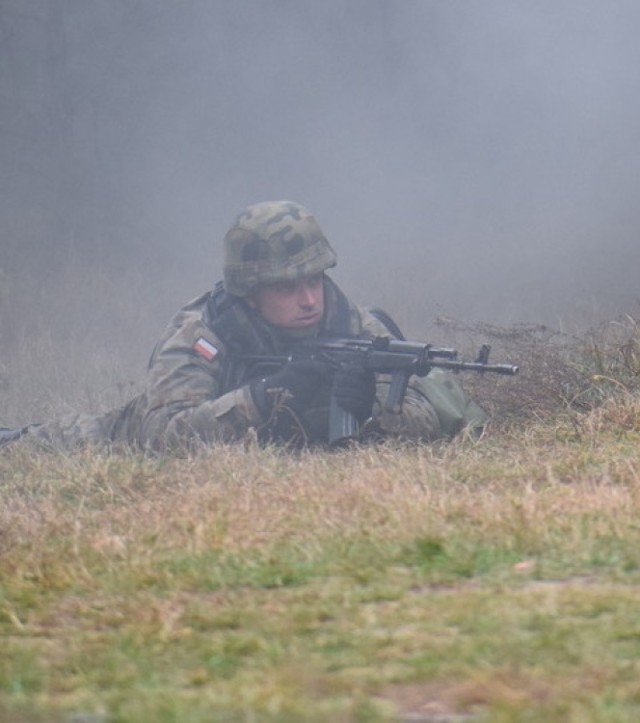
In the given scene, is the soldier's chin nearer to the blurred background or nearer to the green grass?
the green grass

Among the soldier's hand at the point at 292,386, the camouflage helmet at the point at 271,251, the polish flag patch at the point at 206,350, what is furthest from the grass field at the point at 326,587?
the camouflage helmet at the point at 271,251

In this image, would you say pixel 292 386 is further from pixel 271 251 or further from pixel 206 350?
pixel 271 251

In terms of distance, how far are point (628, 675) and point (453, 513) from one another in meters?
1.64

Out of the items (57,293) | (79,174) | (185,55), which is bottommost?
(57,293)

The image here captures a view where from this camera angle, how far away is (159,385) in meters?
7.59

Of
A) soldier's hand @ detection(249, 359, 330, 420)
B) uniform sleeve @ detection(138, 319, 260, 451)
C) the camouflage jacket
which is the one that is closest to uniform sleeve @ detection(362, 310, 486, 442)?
the camouflage jacket

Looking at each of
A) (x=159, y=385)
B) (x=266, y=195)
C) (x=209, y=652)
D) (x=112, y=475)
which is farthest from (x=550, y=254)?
(x=209, y=652)

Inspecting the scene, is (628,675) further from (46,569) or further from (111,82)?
(111,82)


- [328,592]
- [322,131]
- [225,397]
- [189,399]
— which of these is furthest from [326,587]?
[322,131]

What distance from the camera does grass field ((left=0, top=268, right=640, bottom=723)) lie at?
3100 mm

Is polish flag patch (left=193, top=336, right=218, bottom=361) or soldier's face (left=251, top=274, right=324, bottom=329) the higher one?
soldier's face (left=251, top=274, right=324, bottom=329)

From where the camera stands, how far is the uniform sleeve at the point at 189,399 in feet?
23.7

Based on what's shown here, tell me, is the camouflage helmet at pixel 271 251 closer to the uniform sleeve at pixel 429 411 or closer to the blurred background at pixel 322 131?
the uniform sleeve at pixel 429 411

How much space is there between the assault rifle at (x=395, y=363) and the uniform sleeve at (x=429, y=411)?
0.35 feet
